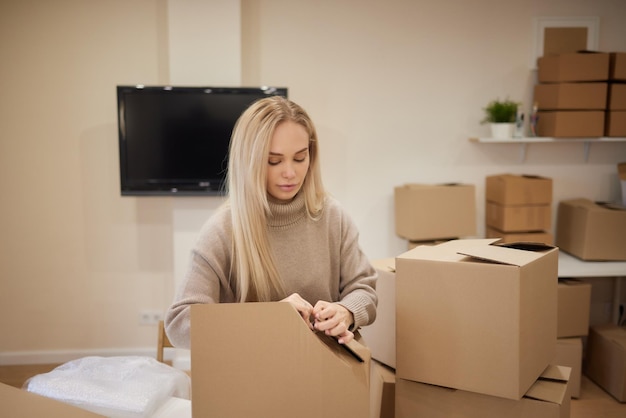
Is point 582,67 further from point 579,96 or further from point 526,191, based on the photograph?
point 526,191

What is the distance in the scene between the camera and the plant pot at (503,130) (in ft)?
10.6

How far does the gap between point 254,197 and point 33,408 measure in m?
0.66

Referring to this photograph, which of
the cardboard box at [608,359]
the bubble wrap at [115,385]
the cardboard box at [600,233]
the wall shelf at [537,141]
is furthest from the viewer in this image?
the wall shelf at [537,141]

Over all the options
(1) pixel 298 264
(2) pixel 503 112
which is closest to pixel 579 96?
(2) pixel 503 112

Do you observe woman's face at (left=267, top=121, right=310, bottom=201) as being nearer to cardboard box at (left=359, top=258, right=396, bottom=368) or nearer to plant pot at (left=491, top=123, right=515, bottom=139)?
cardboard box at (left=359, top=258, right=396, bottom=368)

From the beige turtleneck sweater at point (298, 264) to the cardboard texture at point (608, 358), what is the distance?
2076 mm

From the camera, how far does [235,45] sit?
3.15 m

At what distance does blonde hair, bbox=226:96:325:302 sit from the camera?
4.50 ft

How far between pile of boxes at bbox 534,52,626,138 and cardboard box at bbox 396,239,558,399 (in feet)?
6.41

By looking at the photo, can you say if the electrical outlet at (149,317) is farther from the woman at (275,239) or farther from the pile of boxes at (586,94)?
the pile of boxes at (586,94)

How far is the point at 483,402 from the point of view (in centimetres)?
140

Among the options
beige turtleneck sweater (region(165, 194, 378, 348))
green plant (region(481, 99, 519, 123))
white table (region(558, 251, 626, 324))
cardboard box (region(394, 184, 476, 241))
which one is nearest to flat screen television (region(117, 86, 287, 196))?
cardboard box (region(394, 184, 476, 241))

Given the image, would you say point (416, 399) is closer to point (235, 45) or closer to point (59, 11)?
point (235, 45)

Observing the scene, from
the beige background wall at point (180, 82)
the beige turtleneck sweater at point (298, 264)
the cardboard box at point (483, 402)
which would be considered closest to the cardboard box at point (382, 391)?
the cardboard box at point (483, 402)
